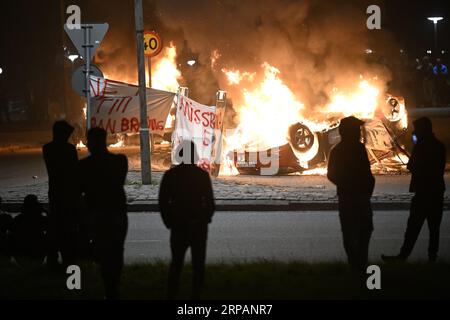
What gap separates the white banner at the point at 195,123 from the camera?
17.5 m

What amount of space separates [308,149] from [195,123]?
3.03 m

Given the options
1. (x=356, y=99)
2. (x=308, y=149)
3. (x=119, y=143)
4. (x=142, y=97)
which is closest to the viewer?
(x=142, y=97)

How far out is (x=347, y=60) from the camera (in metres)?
25.1

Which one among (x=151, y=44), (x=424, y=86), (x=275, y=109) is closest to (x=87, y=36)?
(x=151, y=44)

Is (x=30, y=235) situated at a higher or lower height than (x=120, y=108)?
lower

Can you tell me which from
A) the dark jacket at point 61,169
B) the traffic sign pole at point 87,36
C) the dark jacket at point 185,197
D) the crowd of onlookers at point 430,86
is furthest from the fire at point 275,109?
the crowd of onlookers at point 430,86

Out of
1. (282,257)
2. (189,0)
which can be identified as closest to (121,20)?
(189,0)

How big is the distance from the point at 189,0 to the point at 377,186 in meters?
10.6

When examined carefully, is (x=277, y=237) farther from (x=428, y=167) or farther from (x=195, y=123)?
(x=195, y=123)

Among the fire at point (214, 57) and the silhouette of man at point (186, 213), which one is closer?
the silhouette of man at point (186, 213)

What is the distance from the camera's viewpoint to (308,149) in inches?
760

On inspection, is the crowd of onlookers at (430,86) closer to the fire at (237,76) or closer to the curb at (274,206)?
the fire at (237,76)

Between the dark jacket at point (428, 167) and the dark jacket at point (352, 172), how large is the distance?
96cm
